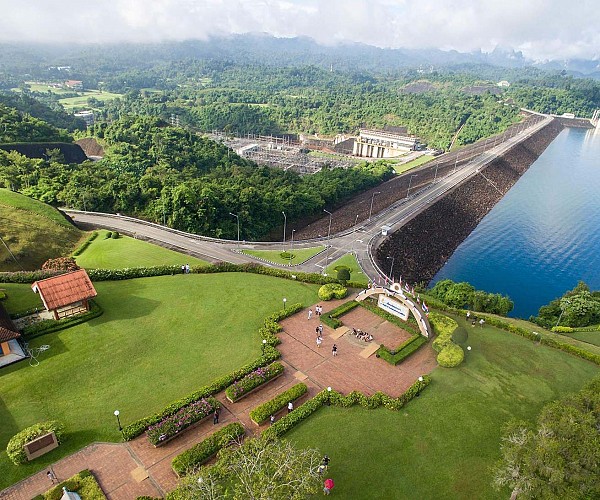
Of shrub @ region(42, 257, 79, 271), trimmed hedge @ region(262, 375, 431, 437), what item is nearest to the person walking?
trimmed hedge @ region(262, 375, 431, 437)

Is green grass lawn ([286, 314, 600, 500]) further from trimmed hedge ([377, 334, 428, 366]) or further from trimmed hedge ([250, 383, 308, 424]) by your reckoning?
trimmed hedge ([377, 334, 428, 366])

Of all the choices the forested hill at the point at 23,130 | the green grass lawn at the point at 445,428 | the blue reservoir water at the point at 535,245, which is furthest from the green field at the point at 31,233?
the blue reservoir water at the point at 535,245

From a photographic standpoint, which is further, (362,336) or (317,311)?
(317,311)

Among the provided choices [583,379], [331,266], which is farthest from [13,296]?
[583,379]

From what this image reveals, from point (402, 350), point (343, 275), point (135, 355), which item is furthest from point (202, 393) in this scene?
point (343, 275)

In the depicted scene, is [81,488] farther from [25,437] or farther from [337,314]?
[337,314]

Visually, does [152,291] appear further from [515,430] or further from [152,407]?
[515,430]
